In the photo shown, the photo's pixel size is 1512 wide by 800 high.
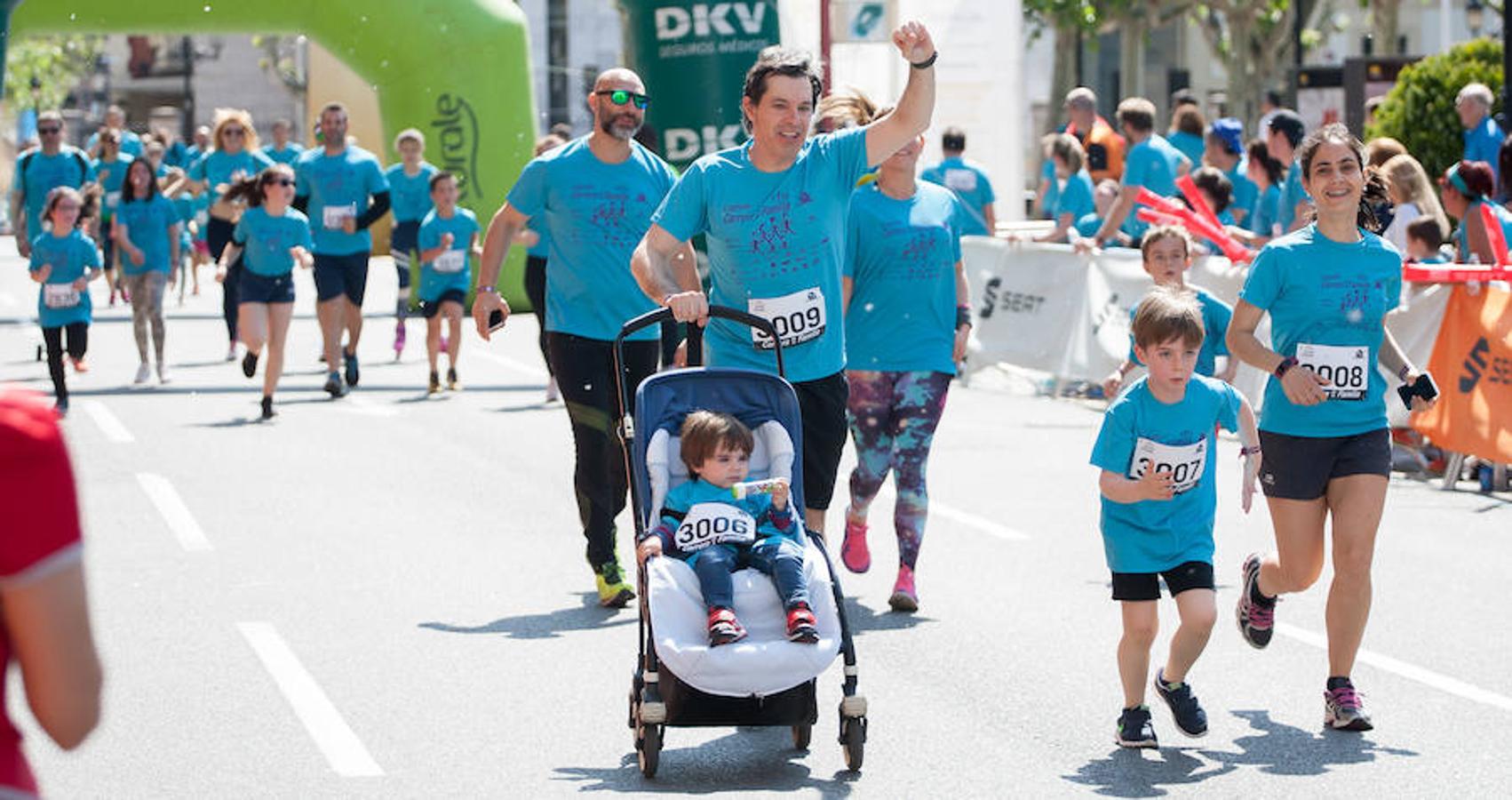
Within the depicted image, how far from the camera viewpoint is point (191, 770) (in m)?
7.09

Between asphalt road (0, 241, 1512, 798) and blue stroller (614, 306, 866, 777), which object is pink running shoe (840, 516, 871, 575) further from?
blue stroller (614, 306, 866, 777)

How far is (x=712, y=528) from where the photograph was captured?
7008 millimetres

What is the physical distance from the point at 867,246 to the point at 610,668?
196 cm

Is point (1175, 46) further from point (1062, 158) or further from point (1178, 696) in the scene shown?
point (1178, 696)

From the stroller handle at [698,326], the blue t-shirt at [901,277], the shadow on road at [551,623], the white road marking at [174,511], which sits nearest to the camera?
the stroller handle at [698,326]

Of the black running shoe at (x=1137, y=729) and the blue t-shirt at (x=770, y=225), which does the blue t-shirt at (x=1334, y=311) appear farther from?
the blue t-shirt at (x=770, y=225)

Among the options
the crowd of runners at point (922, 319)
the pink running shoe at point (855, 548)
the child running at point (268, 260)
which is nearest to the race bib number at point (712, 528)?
the crowd of runners at point (922, 319)

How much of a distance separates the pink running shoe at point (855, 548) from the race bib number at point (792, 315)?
192 centimetres

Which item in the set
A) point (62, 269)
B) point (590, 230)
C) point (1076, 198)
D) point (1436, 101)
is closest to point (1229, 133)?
point (1076, 198)

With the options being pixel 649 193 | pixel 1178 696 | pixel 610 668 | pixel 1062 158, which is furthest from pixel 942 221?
pixel 1062 158

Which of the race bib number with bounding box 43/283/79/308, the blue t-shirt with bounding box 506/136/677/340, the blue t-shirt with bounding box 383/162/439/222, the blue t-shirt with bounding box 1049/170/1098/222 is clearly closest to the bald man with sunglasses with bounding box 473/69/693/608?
the blue t-shirt with bounding box 506/136/677/340

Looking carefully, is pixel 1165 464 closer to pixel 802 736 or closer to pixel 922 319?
pixel 802 736

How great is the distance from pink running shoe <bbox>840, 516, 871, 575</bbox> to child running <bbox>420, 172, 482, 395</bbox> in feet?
28.3

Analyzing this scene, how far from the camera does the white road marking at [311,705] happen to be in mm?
7184
